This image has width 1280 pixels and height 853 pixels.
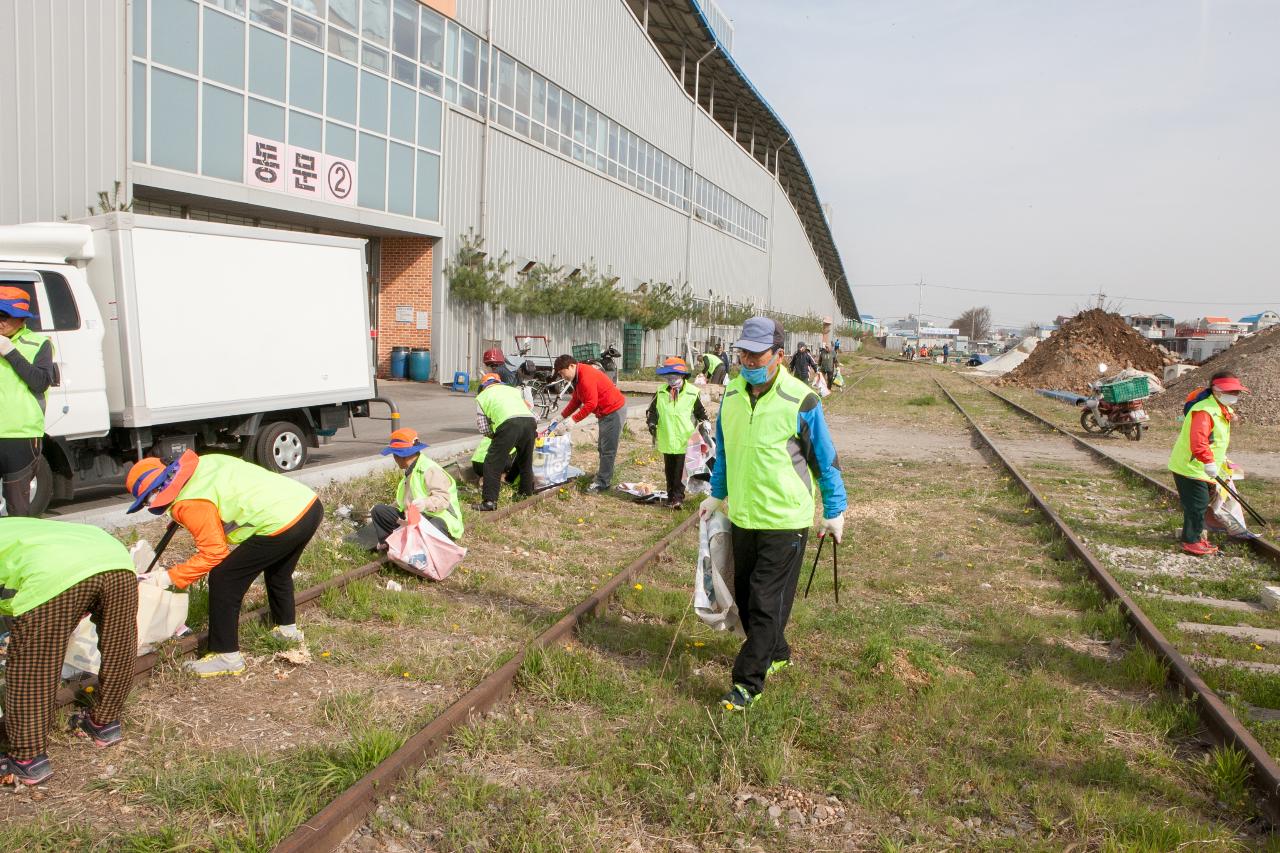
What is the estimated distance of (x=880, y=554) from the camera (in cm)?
829

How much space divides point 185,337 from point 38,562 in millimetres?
5785

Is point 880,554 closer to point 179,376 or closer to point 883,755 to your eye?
point 883,755

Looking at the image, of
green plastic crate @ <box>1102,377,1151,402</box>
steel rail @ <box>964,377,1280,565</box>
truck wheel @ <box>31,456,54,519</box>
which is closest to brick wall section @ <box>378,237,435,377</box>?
steel rail @ <box>964,377,1280,565</box>

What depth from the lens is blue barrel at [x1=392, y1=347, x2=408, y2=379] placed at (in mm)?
22453

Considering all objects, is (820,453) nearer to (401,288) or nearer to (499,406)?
(499,406)

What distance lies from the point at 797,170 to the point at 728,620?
65.4 m

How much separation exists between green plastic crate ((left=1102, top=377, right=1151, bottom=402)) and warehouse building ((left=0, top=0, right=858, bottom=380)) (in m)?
15.4

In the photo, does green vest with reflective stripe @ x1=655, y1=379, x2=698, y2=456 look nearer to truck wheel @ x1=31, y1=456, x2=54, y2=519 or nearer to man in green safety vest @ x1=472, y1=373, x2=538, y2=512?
man in green safety vest @ x1=472, y1=373, x2=538, y2=512

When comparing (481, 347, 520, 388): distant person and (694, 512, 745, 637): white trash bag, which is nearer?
(694, 512, 745, 637): white trash bag

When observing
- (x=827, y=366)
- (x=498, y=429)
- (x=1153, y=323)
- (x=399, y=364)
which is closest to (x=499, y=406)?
(x=498, y=429)

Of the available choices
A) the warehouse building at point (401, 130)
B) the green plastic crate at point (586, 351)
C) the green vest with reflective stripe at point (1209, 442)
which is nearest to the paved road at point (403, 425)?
the warehouse building at point (401, 130)

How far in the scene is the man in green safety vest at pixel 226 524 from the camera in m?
4.26

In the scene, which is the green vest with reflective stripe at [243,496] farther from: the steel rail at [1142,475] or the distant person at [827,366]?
the distant person at [827,366]

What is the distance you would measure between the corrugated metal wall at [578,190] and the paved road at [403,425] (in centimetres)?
223
